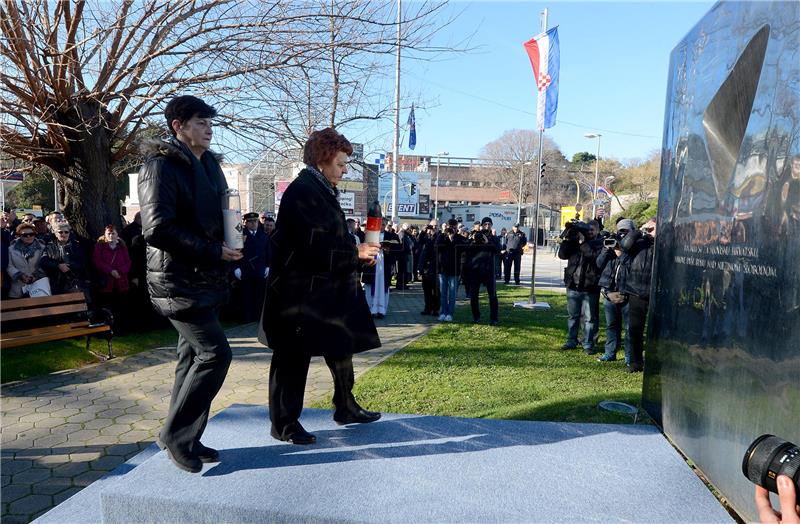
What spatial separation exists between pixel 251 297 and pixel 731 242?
28.6ft

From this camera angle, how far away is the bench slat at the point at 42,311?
20.7 ft

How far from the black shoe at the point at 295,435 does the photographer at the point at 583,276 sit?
5.35 meters

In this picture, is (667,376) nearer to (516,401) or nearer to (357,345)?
(516,401)

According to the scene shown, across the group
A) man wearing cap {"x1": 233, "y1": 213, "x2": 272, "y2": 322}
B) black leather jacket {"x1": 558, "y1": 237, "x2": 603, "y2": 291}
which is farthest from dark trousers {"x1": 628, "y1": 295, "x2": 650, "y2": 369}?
man wearing cap {"x1": 233, "y1": 213, "x2": 272, "y2": 322}

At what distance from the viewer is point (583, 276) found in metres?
7.50

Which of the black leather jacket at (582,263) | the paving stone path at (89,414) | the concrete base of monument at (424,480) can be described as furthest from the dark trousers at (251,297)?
the concrete base of monument at (424,480)

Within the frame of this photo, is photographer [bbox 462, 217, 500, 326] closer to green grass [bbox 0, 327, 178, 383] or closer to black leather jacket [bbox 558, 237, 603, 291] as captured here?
black leather jacket [bbox 558, 237, 603, 291]

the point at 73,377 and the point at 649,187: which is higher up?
the point at 649,187

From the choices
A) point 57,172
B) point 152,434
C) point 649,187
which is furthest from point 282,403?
point 649,187

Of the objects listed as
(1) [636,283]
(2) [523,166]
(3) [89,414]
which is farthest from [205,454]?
(2) [523,166]

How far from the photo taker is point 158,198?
2648 millimetres

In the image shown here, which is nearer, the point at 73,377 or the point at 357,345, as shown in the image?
the point at 357,345

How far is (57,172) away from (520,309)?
9.39 meters

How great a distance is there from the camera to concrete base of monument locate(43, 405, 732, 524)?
2.43 m
